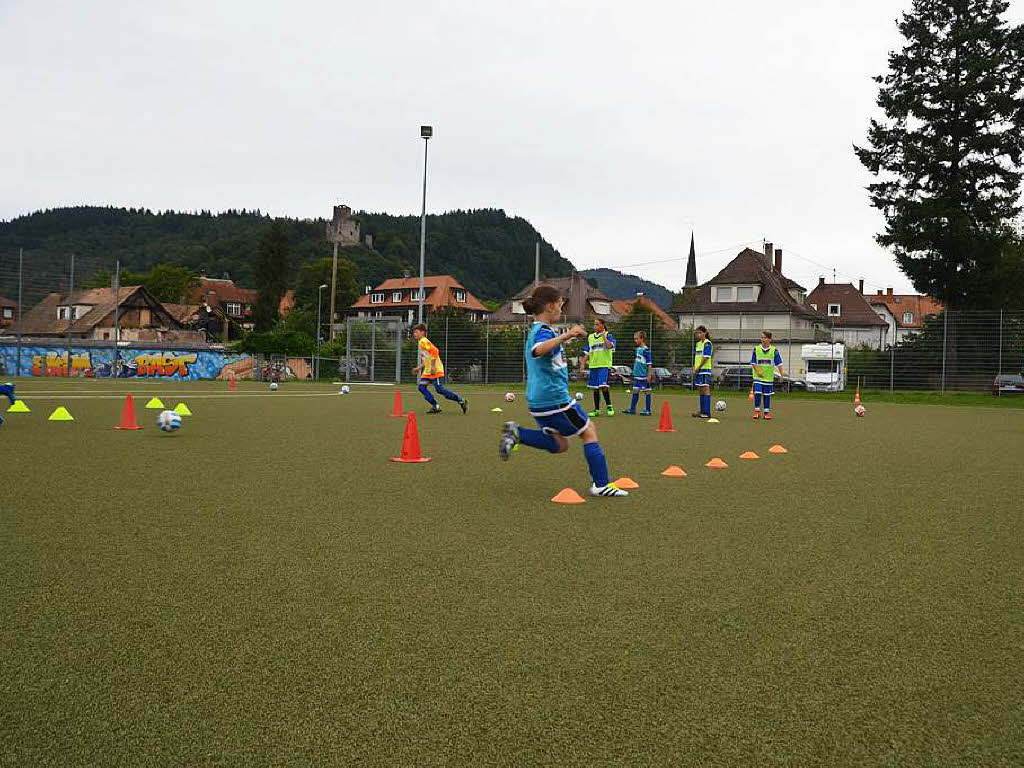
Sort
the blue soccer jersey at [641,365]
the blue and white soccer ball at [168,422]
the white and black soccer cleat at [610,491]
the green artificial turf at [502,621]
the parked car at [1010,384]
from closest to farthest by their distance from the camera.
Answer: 1. the green artificial turf at [502,621]
2. the white and black soccer cleat at [610,491]
3. the blue and white soccer ball at [168,422]
4. the blue soccer jersey at [641,365]
5. the parked car at [1010,384]

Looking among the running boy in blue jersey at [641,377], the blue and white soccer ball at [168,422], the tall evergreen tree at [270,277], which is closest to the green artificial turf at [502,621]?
the blue and white soccer ball at [168,422]

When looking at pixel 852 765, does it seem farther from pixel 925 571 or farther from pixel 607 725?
pixel 925 571

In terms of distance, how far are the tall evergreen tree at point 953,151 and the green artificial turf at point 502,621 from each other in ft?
99.9

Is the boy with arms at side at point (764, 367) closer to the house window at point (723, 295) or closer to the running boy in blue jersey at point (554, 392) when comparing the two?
the running boy in blue jersey at point (554, 392)

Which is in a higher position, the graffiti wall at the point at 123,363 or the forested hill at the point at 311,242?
the forested hill at the point at 311,242

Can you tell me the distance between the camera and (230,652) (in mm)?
3262

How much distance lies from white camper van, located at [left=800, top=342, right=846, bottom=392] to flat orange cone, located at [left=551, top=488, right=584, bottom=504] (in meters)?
30.7

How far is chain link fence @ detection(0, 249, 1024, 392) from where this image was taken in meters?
31.7

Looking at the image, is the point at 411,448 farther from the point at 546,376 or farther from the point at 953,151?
the point at 953,151

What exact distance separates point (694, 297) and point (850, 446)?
57.7m

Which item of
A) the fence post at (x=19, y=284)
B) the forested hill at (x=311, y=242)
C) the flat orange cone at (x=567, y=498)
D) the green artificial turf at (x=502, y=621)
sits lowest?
the green artificial turf at (x=502, y=621)

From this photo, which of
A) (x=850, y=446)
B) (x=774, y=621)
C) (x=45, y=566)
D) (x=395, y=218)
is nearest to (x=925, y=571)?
(x=774, y=621)

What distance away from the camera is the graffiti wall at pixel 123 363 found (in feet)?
145

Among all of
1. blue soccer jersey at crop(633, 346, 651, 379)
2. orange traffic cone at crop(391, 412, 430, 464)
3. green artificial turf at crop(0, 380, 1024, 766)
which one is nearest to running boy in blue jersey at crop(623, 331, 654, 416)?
blue soccer jersey at crop(633, 346, 651, 379)
